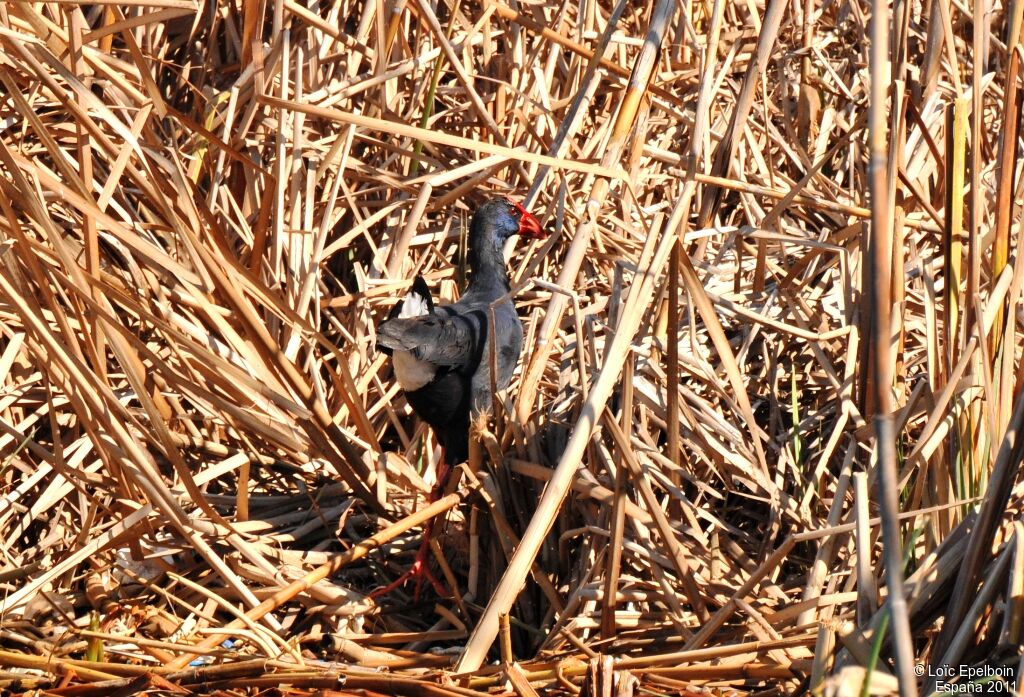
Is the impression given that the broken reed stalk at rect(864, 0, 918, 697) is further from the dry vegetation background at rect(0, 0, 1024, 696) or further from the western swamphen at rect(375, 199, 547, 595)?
the western swamphen at rect(375, 199, 547, 595)

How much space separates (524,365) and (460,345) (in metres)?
0.20

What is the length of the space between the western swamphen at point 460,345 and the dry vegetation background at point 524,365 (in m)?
0.12

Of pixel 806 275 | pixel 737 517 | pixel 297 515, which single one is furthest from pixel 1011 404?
pixel 297 515

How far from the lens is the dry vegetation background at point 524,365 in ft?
5.88

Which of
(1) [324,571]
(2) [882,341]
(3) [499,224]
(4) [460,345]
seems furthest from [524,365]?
(2) [882,341]

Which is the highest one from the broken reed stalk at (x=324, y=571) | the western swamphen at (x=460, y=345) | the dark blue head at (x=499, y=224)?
the dark blue head at (x=499, y=224)

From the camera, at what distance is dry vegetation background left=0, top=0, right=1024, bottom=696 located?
5.88ft

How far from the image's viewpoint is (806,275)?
2.91 m

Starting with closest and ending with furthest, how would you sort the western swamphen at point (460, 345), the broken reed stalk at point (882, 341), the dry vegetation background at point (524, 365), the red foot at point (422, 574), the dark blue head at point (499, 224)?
1. the broken reed stalk at point (882, 341)
2. the dry vegetation background at point (524, 365)
3. the red foot at point (422, 574)
4. the western swamphen at point (460, 345)
5. the dark blue head at point (499, 224)

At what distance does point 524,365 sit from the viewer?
2.71m

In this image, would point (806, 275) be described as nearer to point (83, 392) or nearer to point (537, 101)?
point (537, 101)

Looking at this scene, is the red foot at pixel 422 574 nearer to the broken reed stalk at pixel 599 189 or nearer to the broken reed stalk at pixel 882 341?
the broken reed stalk at pixel 599 189

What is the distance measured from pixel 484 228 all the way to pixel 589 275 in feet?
1.12

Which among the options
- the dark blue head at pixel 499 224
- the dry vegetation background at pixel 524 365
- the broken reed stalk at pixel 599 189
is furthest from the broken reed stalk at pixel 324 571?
the dark blue head at pixel 499 224
